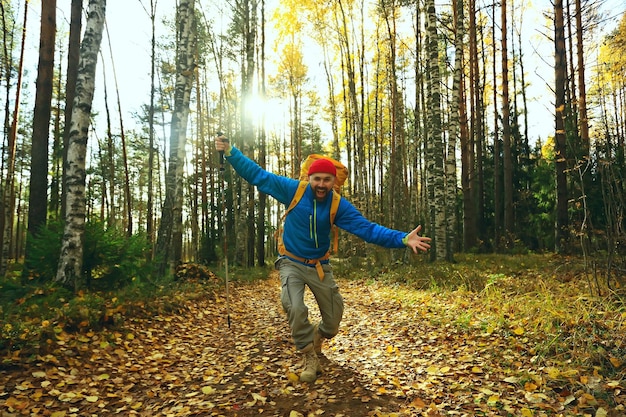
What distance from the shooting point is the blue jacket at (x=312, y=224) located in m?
4.14

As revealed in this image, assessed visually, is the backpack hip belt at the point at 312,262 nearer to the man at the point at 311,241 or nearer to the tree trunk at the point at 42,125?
the man at the point at 311,241

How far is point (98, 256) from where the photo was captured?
6.83 m

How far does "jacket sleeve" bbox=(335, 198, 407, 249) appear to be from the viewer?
4.03 m

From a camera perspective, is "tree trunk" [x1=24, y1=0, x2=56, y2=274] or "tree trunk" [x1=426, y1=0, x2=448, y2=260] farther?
"tree trunk" [x1=426, y1=0, x2=448, y2=260]

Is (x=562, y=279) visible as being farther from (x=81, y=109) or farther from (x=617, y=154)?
(x=81, y=109)

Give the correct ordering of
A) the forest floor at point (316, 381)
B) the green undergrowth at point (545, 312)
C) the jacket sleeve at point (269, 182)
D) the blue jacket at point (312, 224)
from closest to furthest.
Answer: the forest floor at point (316, 381)
the green undergrowth at point (545, 312)
the blue jacket at point (312, 224)
the jacket sleeve at point (269, 182)

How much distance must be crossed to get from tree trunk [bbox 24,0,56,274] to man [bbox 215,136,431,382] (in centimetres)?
701

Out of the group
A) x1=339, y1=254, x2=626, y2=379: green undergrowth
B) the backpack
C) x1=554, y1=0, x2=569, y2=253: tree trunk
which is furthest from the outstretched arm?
x1=554, y1=0, x2=569, y2=253: tree trunk

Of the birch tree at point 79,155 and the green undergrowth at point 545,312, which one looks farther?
the birch tree at point 79,155

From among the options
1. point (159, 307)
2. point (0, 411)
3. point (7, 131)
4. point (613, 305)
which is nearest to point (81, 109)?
point (159, 307)

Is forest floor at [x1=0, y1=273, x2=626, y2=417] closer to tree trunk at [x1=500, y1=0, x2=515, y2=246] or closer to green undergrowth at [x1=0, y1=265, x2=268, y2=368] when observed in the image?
green undergrowth at [x1=0, y1=265, x2=268, y2=368]

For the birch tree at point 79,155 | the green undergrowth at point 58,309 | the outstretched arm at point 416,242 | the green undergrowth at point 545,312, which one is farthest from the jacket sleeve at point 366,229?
the birch tree at point 79,155

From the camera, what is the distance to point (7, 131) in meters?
17.0

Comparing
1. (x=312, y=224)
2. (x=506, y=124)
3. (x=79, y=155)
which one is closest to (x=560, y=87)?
(x=506, y=124)
